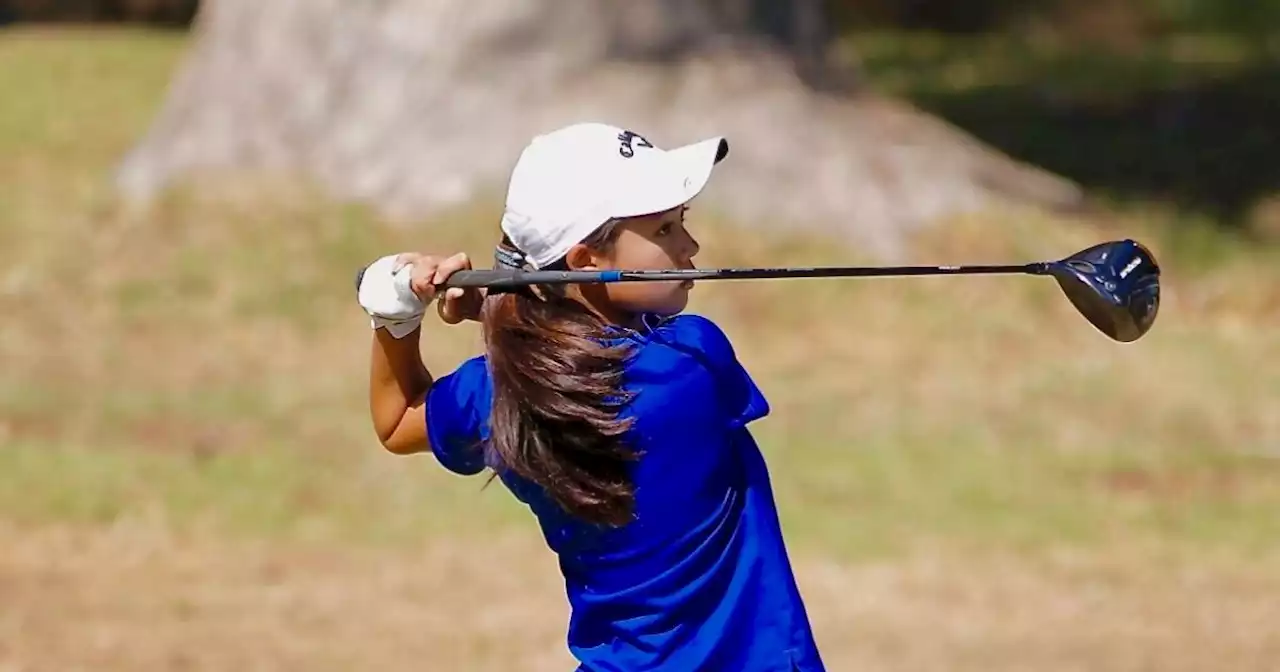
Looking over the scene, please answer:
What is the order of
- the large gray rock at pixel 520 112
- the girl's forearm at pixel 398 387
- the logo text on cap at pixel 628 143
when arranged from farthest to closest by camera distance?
the large gray rock at pixel 520 112 → the girl's forearm at pixel 398 387 → the logo text on cap at pixel 628 143

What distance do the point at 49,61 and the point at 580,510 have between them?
14010 millimetres

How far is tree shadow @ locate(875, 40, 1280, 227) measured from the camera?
12078 millimetres

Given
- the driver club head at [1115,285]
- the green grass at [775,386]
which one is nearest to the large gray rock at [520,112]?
the green grass at [775,386]

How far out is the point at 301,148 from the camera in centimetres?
1088

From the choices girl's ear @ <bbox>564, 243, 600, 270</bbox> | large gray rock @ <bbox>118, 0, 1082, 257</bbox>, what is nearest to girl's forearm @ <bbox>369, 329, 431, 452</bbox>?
girl's ear @ <bbox>564, 243, 600, 270</bbox>

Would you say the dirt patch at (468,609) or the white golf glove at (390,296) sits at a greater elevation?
the dirt patch at (468,609)


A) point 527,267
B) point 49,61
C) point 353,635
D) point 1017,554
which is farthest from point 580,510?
point 49,61

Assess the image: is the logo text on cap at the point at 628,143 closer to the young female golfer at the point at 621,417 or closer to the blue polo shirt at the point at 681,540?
the young female golfer at the point at 621,417

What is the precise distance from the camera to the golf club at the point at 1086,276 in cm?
315

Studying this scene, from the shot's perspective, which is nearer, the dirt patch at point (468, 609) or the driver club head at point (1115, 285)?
the driver club head at point (1115, 285)

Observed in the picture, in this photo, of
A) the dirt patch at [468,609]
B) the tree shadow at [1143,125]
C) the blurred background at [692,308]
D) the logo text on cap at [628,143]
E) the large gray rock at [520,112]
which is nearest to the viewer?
the logo text on cap at [628,143]

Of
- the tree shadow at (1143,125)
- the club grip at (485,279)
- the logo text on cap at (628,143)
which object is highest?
the tree shadow at (1143,125)

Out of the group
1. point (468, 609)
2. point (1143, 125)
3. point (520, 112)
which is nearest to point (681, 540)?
point (468, 609)

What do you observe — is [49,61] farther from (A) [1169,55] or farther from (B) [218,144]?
(A) [1169,55]
